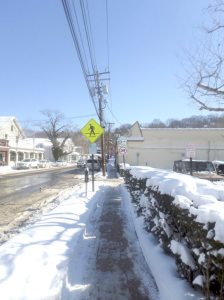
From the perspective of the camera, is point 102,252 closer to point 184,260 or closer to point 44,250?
point 44,250

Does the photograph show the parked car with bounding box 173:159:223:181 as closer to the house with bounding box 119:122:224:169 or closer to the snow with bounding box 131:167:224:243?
the snow with bounding box 131:167:224:243

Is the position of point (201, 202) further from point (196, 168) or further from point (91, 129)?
point (196, 168)

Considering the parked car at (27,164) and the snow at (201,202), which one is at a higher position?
the snow at (201,202)

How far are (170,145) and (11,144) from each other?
1140 inches

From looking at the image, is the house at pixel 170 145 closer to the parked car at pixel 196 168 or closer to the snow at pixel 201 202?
the parked car at pixel 196 168

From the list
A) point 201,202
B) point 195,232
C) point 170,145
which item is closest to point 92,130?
point 201,202

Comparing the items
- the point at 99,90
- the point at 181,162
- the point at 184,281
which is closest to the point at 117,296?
the point at 184,281

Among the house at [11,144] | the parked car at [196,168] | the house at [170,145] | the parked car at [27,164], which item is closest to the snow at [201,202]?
the parked car at [196,168]

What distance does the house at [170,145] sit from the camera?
168 ft

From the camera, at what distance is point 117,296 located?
4.84 m

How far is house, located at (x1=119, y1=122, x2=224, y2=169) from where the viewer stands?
5134 cm

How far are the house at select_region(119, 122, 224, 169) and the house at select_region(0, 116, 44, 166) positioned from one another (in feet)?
68.8

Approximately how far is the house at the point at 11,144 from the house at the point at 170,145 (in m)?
21.0

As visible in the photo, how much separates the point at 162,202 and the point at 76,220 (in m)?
3.97
